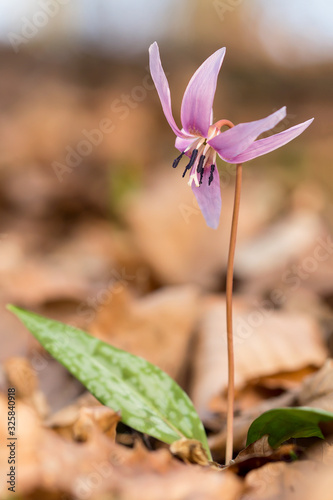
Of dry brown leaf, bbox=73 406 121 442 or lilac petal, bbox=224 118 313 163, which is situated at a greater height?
lilac petal, bbox=224 118 313 163

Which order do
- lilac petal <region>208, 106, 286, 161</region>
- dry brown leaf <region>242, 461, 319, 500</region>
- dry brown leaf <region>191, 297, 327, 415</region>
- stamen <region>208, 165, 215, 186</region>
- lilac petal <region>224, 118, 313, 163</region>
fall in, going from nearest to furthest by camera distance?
dry brown leaf <region>242, 461, 319, 500</region> → lilac petal <region>208, 106, 286, 161</region> → lilac petal <region>224, 118, 313, 163</region> → stamen <region>208, 165, 215, 186</region> → dry brown leaf <region>191, 297, 327, 415</region>

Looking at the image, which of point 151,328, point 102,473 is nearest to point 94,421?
point 102,473

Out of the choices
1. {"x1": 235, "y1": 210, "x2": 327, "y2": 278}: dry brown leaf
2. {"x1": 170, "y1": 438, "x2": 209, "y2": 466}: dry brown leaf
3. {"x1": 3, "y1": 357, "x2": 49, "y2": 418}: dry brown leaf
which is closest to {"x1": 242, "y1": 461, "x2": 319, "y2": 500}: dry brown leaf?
{"x1": 170, "y1": 438, "x2": 209, "y2": 466}: dry brown leaf

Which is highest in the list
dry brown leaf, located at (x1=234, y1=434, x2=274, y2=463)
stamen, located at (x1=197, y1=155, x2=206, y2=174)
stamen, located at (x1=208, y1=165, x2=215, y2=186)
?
stamen, located at (x1=197, y1=155, x2=206, y2=174)

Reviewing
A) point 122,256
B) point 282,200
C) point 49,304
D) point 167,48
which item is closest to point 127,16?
point 167,48

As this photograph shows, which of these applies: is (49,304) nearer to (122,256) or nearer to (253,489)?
(122,256)

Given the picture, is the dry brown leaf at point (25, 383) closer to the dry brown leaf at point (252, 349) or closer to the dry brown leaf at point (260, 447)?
the dry brown leaf at point (252, 349)

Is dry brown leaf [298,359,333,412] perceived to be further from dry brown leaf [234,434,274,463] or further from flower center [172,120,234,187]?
flower center [172,120,234,187]

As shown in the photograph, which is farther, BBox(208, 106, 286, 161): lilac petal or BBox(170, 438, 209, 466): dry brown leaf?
BBox(170, 438, 209, 466): dry brown leaf
